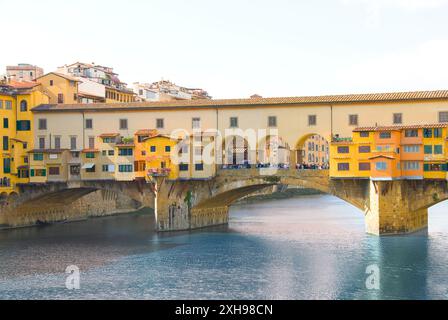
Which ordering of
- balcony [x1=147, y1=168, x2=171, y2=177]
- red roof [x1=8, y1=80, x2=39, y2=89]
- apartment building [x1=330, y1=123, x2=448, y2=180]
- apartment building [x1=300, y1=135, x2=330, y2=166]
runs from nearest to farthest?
apartment building [x1=330, y1=123, x2=448, y2=180] < balcony [x1=147, y1=168, x2=171, y2=177] < red roof [x1=8, y1=80, x2=39, y2=89] < apartment building [x1=300, y1=135, x2=330, y2=166]

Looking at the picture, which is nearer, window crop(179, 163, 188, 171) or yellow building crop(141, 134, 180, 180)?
yellow building crop(141, 134, 180, 180)

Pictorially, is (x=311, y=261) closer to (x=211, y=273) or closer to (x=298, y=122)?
(x=211, y=273)

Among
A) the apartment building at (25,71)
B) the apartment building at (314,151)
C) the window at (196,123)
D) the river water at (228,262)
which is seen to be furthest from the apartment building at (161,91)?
the window at (196,123)

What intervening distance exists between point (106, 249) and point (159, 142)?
12.1m

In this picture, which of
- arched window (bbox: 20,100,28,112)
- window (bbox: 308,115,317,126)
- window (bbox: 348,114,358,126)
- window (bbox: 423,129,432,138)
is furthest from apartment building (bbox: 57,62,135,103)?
window (bbox: 423,129,432,138)

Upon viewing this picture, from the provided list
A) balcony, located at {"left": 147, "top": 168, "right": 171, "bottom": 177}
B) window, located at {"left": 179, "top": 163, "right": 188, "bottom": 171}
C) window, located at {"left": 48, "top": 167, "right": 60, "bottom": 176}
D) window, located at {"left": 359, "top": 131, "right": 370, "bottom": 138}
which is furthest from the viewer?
window, located at {"left": 48, "top": 167, "right": 60, "bottom": 176}

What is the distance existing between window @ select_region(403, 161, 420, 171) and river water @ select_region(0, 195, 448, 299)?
227 inches

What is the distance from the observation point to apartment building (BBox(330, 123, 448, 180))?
57.2 meters

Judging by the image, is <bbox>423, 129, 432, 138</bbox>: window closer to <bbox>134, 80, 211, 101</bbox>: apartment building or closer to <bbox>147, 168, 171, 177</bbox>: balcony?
<bbox>147, 168, 171, 177</bbox>: balcony

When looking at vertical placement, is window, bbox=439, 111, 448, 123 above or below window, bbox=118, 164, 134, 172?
above

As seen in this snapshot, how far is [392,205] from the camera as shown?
58094mm

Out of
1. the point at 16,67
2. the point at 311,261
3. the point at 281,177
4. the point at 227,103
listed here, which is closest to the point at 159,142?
the point at 227,103

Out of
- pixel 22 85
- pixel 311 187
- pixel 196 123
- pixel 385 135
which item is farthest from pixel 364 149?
pixel 22 85

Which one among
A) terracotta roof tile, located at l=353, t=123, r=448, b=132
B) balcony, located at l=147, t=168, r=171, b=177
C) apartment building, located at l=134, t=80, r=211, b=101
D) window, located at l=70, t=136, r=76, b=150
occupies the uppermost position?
apartment building, located at l=134, t=80, r=211, b=101
